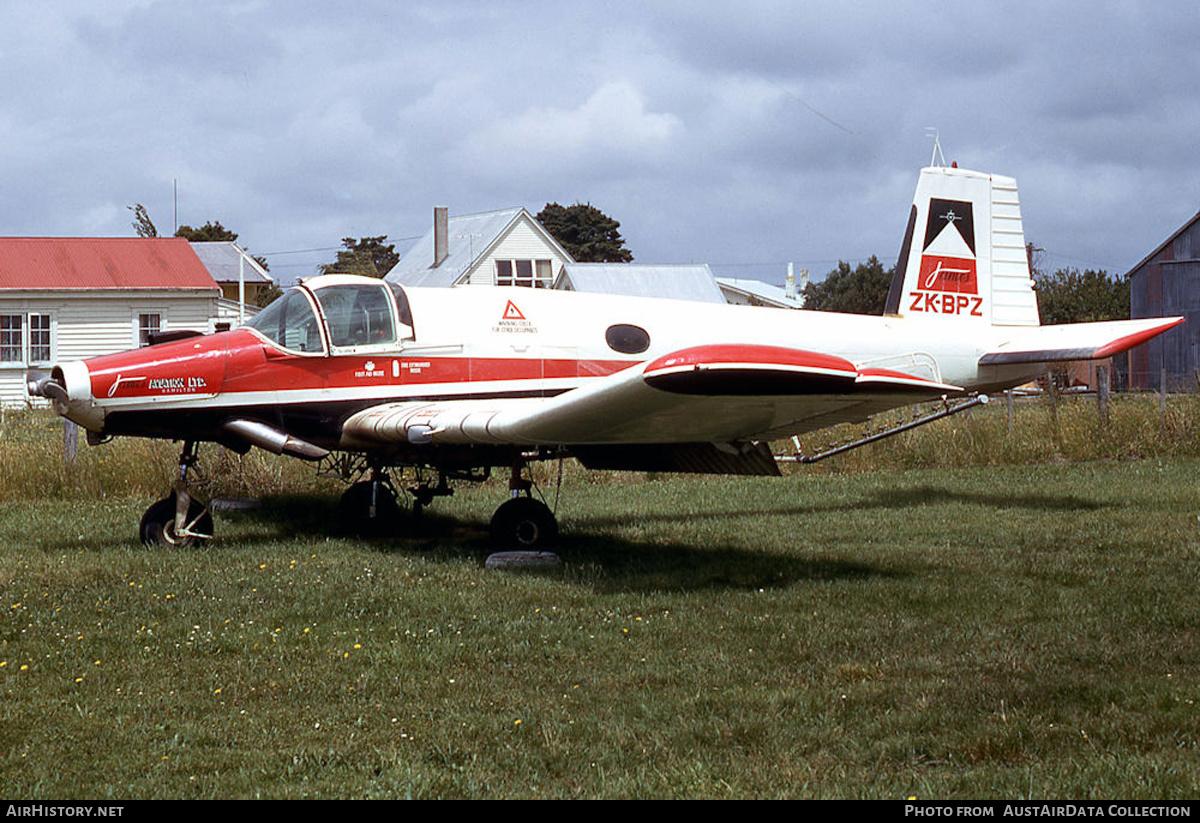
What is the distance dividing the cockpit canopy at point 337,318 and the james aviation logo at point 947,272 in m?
5.36

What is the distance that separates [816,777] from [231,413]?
6.43 meters

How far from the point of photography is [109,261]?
3272cm

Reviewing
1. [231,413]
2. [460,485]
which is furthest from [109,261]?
[231,413]

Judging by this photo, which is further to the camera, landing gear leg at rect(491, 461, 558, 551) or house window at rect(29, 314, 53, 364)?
house window at rect(29, 314, 53, 364)

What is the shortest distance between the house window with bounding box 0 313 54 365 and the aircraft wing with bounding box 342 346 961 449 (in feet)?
87.9

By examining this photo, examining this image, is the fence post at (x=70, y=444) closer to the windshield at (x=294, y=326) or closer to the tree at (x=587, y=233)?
the windshield at (x=294, y=326)

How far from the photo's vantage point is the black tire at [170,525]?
9141 mm

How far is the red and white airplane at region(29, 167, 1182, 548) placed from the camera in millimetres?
Result: 7781

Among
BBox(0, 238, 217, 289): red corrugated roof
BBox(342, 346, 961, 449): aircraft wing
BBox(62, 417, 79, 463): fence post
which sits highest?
BBox(0, 238, 217, 289): red corrugated roof

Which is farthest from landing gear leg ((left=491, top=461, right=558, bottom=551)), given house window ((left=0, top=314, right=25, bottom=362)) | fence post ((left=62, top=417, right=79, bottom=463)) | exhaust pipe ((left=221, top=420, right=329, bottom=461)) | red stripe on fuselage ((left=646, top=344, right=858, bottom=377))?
house window ((left=0, top=314, right=25, bottom=362))

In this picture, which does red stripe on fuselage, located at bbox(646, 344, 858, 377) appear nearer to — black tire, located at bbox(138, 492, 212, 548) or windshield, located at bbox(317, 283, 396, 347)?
windshield, located at bbox(317, 283, 396, 347)

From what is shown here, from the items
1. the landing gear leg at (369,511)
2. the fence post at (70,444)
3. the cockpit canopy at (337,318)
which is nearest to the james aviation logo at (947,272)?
the cockpit canopy at (337,318)
